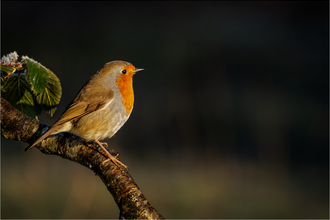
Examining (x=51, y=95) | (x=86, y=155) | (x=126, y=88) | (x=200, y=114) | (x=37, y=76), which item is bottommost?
(x=200, y=114)

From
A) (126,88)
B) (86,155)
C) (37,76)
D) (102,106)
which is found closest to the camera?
(37,76)

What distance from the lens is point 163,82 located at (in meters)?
7.51

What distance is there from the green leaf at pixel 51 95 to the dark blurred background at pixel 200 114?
16.0 inches

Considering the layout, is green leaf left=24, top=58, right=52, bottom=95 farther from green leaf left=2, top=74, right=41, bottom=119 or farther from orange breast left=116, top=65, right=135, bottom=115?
orange breast left=116, top=65, right=135, bottom=115

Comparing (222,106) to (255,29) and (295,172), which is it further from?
(255,29)

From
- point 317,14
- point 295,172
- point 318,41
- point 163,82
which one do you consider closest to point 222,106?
point 163,82

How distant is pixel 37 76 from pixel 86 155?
0.45 m

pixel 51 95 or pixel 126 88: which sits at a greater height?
pixel 51 95

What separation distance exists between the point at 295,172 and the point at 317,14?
22.5 ft

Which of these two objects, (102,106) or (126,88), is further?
(126,88)

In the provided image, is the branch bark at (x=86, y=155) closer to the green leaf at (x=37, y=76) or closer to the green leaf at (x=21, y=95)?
the green leaf at (x=21, y=95)

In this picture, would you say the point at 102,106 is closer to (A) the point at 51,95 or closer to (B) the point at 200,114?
(A) the point at 51,95

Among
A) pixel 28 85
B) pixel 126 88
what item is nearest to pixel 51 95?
pixel 28 85

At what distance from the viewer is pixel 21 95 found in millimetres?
1616
